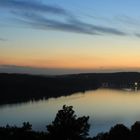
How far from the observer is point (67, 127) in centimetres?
1184

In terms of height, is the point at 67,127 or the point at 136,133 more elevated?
the point at 67,127

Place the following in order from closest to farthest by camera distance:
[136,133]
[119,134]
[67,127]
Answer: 1. [67,127]
2. [136,133]
3. [119,134]

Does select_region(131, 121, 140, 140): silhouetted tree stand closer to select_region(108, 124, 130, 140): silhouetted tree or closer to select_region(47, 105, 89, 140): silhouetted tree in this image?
select_region(108, 124, 130, 140): silhouetted tree

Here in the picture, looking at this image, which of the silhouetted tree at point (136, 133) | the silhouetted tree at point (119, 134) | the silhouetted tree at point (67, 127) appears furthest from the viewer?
the silhouetted tree at point (119, 134)

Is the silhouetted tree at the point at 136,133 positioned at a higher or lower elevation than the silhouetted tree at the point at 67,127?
lower

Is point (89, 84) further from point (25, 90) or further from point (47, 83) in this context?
point (25, 90)

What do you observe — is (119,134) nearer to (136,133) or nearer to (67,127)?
(136,133)

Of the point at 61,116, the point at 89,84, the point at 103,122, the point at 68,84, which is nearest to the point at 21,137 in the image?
the point at 61,116

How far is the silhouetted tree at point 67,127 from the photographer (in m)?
11.8

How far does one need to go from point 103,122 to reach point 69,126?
36377 mm

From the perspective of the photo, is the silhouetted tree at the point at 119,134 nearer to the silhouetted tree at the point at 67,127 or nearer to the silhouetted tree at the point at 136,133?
the silhouetted tree at the point at 136,133

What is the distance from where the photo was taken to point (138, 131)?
24.8 m

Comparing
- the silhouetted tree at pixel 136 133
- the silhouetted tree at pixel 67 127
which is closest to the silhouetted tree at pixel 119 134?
the silhouetted tree at pixel 136 133

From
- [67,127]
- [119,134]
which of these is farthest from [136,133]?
[67,127]
